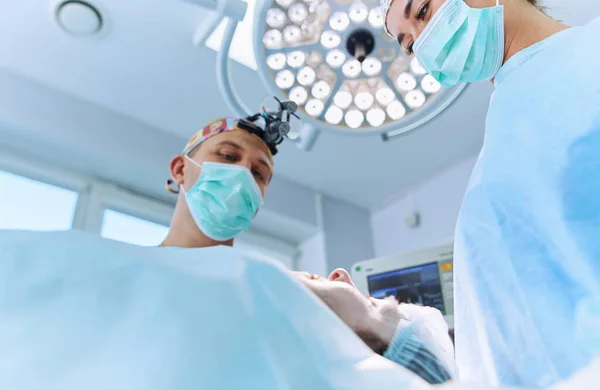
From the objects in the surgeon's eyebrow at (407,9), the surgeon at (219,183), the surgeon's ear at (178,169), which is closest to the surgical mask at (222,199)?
the surgeon at (219,183)

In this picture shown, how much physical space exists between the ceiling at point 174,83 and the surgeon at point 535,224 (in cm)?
87

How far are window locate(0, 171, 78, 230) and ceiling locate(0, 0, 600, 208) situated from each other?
0.31 meters

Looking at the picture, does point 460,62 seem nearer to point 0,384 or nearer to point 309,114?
point 309,114

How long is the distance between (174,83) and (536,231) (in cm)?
168

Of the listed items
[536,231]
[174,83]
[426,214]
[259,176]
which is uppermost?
[174,83]

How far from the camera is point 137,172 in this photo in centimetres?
221

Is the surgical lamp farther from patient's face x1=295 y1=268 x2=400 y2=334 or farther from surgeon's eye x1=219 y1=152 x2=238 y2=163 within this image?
patient's face x1=295 y1=268 x2=400 y2=334

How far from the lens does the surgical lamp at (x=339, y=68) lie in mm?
1220

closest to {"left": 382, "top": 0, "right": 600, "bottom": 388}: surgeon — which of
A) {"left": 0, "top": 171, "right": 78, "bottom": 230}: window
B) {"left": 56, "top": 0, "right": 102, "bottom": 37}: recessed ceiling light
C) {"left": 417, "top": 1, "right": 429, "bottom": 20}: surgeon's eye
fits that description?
{"left": 417, "top": 1, "right": 429, "bottom": 20}: surgeon's eye

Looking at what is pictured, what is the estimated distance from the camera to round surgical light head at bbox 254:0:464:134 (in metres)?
1.22

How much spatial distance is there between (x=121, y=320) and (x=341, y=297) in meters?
0.38

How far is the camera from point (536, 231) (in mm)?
693

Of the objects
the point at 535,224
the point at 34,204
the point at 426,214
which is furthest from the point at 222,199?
the point at 426,214

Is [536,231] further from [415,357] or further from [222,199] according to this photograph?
[222,199]
